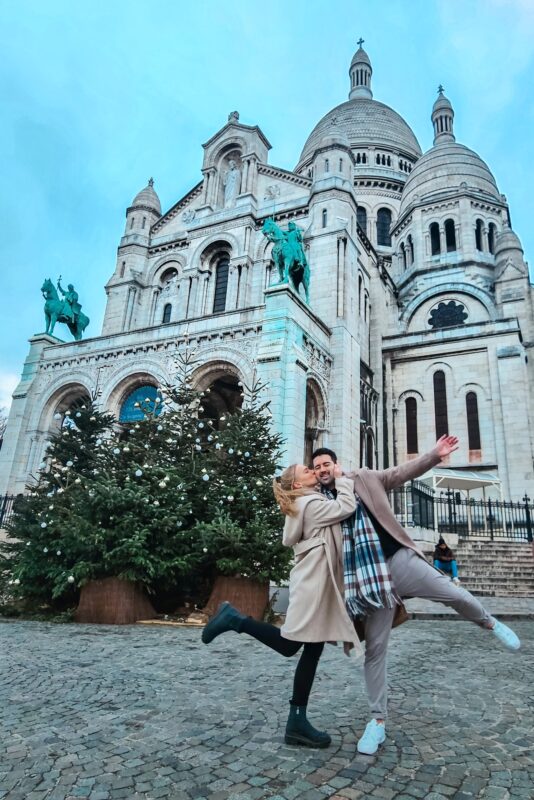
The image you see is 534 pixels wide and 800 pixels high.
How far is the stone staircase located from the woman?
1161 centimetres

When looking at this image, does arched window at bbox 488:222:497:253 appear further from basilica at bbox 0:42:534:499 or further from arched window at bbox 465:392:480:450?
arched window at bbox 465:392:480:450

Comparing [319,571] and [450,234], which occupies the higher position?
[450,234]

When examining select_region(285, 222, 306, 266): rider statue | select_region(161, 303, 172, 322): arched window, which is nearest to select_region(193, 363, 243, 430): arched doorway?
select_region(285, 222, 306, 266): rider statue

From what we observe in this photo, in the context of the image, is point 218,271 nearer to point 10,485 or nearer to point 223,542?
point 10,485

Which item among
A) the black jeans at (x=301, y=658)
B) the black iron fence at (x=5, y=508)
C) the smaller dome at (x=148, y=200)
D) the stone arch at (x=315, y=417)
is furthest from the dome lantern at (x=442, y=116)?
the black jeans at (x=301, y=658)

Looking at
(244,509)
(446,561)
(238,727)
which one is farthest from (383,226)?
(238,727)

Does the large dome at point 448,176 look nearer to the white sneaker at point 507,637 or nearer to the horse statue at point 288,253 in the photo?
the horse statue at point 288,253

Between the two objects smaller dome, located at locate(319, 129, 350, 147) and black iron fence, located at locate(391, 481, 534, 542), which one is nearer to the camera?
black iron fence, located at locate(391, 481, 534, 542)

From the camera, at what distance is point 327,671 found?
5.19 metres

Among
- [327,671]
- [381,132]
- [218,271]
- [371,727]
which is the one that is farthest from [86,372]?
[381,132]

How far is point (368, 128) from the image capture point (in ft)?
143

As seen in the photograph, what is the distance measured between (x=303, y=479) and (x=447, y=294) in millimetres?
28602

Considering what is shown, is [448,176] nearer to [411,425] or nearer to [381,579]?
[411,425]

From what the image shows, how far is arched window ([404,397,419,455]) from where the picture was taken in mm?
23984
